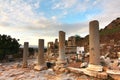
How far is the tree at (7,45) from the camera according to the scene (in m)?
28.0

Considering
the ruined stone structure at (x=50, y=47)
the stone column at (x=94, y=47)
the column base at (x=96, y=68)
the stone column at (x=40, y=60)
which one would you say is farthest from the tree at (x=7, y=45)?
the column base at (x=96, y=68)

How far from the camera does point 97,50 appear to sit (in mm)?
10922

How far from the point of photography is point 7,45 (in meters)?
28.9

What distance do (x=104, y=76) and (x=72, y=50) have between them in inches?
716

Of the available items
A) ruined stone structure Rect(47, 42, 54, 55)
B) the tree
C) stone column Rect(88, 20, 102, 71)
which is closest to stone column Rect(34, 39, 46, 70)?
stone column Rect(88, 20, 102, 71)

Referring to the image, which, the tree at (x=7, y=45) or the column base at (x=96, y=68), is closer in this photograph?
the column base at (x=96, y=68)

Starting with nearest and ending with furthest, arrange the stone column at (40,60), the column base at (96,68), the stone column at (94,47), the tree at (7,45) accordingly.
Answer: the column base at (96,68) → the stone column at (94,47) → the stone column at (40,60) → the tree at (7,45)

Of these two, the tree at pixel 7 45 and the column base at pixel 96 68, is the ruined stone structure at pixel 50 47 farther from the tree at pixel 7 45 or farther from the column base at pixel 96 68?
the column base at pixel 96 68

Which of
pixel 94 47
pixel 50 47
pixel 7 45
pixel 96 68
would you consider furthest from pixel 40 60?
pixel 50 47

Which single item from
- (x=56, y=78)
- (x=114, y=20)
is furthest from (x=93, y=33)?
(x=114, y=20)

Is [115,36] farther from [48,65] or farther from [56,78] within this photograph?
[56,78]

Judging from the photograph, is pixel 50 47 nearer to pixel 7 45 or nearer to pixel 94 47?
pixel 7 45

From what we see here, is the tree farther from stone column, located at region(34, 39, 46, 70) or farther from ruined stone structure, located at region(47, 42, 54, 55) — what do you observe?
stone column, located at region(34, 39, 46, 70)

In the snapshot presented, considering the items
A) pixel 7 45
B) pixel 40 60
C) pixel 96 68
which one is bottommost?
pixel 96 68
